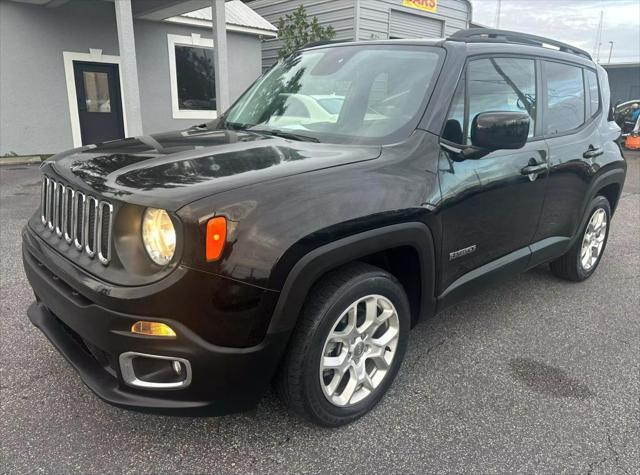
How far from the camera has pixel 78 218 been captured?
2.21m

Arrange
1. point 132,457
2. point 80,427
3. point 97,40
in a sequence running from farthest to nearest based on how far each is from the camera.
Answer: point 97,40, point 80,427, point 132,457

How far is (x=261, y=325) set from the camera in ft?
6.46

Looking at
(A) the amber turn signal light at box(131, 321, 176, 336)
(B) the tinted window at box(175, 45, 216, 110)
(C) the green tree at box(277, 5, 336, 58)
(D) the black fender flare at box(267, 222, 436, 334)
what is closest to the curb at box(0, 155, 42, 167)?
(B) the tinted window at box(175, 45, 216, 110)

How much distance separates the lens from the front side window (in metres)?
2.80

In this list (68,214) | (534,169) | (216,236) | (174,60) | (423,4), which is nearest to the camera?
(216,236)

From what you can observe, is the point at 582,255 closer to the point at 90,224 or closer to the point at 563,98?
the point at 563,98

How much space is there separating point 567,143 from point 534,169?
61cm

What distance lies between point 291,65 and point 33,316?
233cm

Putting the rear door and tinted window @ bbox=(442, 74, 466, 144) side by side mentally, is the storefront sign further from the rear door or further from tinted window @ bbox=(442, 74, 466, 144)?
tinted window @ bbox=(442, 74, 466, 144)

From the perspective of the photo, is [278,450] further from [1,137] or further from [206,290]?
[1,137]

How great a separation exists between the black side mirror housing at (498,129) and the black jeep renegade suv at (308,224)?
1 centimetres

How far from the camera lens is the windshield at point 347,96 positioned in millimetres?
2756

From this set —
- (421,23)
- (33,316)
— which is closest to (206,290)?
(33,316)

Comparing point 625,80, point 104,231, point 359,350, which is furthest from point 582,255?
point 625,80
